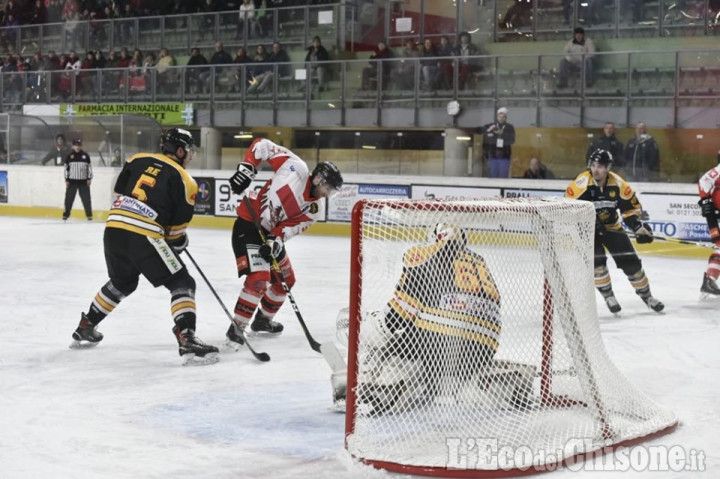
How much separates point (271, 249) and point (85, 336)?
1.15 meters

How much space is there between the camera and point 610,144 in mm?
12477

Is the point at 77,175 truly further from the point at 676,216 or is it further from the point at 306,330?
the point at 306,330

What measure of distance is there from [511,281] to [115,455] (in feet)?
5.26

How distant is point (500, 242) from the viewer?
12.8ft

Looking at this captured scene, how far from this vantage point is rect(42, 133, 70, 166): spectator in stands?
17.0 meters

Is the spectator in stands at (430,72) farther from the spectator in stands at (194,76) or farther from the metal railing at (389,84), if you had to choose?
the spectator in stands at (194,76)

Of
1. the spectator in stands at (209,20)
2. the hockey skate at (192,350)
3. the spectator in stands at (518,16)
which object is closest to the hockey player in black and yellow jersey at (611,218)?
the hockey skate at (192,350)

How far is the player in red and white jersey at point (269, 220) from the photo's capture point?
19.0 ft

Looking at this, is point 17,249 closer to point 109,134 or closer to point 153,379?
point 109,134

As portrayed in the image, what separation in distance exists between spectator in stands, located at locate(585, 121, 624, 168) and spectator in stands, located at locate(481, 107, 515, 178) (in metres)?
1.04

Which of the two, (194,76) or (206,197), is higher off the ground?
(194,76)

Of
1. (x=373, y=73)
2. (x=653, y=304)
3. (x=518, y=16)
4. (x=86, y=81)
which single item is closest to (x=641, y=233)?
(x=653, y=304)

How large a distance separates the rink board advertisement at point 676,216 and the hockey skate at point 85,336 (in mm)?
8026

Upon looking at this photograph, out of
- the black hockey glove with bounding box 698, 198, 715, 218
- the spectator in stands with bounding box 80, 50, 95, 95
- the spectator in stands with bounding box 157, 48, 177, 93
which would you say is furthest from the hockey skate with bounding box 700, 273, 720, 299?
the spectator in stands with bounding box 80, 50, 95, 95
